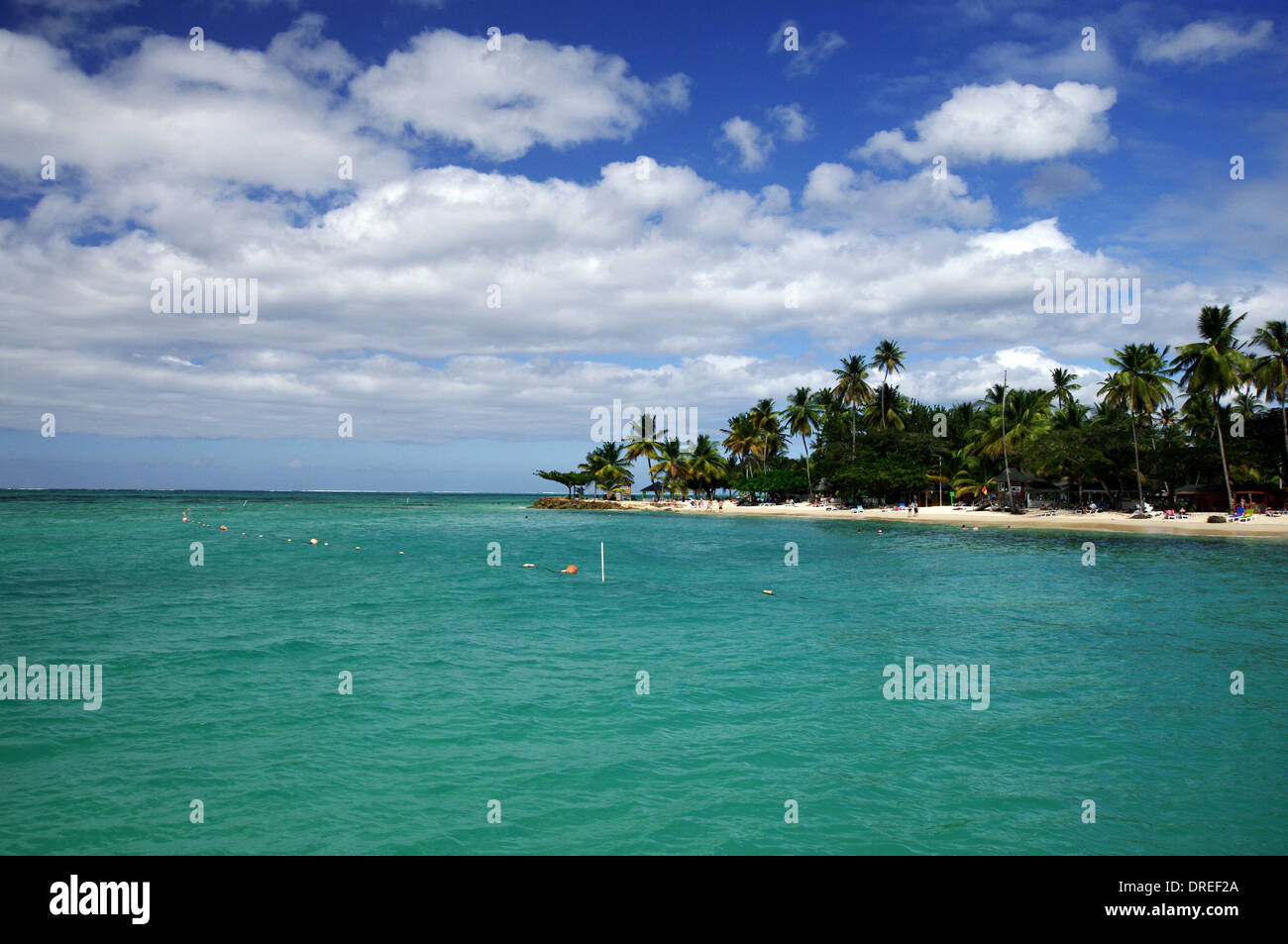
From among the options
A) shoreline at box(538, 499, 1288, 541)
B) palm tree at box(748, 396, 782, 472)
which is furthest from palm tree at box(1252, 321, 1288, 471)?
palm tree at box(748, 396, 782, 472)

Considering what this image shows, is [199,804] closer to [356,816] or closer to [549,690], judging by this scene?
[356,816]

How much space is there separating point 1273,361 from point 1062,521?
17220 millimetres

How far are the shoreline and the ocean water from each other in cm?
2604

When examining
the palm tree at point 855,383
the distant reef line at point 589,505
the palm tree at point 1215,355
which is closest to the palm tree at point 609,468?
the distant reef line at point 589,505

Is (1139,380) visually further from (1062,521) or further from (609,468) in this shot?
(609,468)

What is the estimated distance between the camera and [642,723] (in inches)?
434

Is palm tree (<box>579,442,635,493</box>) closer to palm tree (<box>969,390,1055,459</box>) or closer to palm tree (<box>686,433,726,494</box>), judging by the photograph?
palm tree (<box>686,433,726,494</box>)

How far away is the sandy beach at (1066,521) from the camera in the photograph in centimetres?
4547

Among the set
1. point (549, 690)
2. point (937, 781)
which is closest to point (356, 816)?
point (549, 690)

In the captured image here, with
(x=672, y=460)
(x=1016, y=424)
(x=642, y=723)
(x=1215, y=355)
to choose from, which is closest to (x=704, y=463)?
(x=672, y=460)

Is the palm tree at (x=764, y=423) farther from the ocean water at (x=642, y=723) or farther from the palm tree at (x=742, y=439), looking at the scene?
the ocean water at (x=642, y=723)

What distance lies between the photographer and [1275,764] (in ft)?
30.0

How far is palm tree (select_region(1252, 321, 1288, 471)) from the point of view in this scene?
49.8 metres
